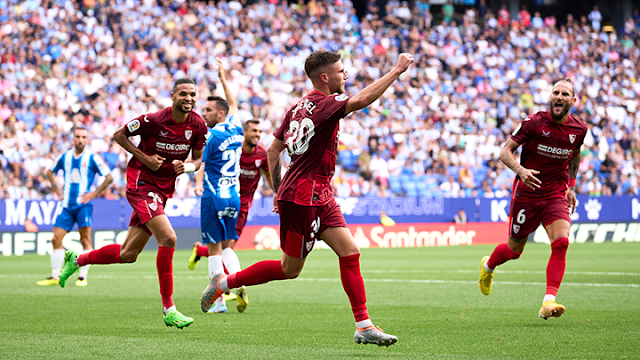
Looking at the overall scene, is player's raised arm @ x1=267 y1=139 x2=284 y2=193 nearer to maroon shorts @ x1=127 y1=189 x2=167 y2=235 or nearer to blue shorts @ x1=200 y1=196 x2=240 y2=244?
maroon shorts @ x1=127 y1=189 x2=167 y2=235

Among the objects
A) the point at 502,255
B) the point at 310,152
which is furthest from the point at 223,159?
the point at 310,152

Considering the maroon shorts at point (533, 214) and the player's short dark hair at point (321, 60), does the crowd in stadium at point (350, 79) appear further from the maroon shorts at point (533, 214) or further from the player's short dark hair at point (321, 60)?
the player's short dark hair at point (321, 60)

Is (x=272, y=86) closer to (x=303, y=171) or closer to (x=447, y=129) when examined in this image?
(x=447, y=129)

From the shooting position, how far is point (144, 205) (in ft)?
27.0

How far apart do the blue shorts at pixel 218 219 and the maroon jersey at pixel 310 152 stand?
3.52 metres

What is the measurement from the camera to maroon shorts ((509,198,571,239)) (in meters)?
8.83

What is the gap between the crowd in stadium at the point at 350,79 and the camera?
24.4 metres

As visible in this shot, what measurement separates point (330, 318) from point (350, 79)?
23428mm

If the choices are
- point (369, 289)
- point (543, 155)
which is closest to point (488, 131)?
point (369, 289)

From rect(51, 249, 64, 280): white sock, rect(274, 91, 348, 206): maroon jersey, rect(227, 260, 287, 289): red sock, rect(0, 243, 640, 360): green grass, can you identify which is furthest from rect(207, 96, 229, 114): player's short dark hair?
rect(51, 249, 64, 280): white sock

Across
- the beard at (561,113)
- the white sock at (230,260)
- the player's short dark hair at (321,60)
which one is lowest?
the white sock at (230,260)

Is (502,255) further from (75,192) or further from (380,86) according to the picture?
(75,192)

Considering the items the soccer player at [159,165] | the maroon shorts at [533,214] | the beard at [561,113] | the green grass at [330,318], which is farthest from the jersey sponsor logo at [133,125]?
the beard at [561,113]

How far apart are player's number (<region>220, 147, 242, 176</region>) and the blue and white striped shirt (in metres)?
4.14
